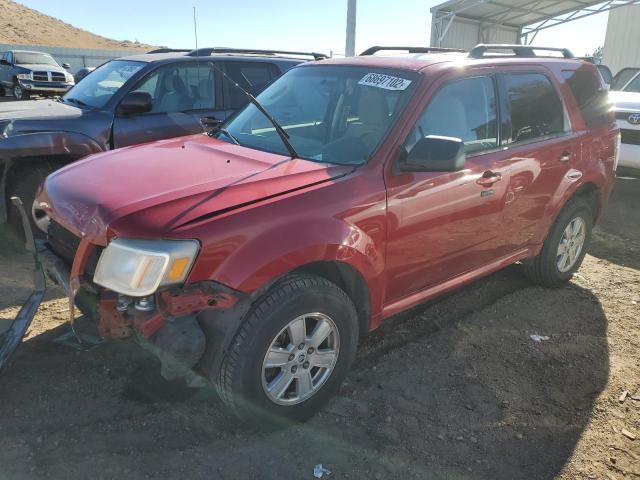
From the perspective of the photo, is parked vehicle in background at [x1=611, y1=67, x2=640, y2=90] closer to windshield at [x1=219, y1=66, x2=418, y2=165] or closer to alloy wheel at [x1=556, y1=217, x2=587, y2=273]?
alloy wheel at [x1=556, y1=217, x2=587, y2=273]

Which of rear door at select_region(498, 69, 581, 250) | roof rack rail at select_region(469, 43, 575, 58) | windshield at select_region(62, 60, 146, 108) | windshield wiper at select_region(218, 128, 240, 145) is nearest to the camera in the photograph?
windshield wiper at select_region(218, 128, 240, 145)

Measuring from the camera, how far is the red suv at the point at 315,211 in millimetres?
2322

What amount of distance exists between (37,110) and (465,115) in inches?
163

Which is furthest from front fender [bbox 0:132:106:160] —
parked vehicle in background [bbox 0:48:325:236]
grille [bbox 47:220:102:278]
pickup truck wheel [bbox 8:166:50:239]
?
grille [bbox 47:220:102:278]

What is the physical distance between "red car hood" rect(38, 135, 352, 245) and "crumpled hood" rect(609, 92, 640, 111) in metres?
7.05

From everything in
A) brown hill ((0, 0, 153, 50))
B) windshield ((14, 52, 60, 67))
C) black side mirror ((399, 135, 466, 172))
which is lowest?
black side mirror ((399, 135, 466, 172))

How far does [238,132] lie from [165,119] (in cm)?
212

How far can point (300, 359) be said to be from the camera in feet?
8.86

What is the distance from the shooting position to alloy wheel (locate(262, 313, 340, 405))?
8.57ft

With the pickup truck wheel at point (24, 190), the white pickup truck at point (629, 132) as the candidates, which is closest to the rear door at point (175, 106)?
the pickup truck wheel at point (24, 190)

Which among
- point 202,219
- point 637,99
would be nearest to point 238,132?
point 202,219

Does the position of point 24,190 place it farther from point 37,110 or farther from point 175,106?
point 175,106

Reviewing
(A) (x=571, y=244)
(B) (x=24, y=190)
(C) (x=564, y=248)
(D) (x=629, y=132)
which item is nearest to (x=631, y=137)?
(D) (x=629, y=132)

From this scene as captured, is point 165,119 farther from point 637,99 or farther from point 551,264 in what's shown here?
point 637,99
